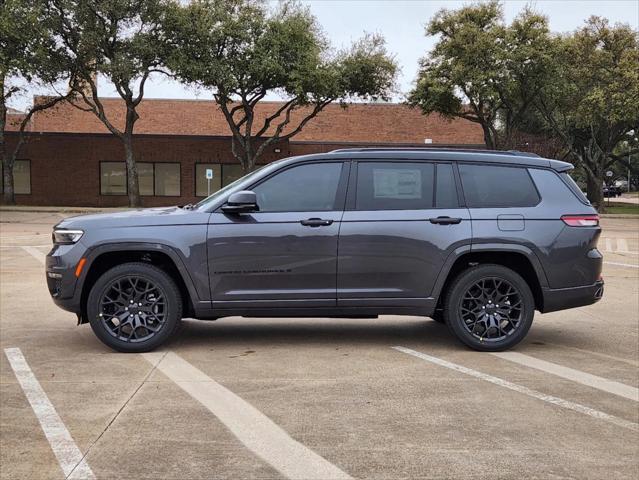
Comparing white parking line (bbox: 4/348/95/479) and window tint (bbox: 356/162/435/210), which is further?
window tint (bbox: 356/162/435/210)

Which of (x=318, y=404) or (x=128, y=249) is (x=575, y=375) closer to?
(x=318, y=404)

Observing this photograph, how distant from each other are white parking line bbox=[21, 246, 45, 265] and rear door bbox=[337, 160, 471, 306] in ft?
29.3

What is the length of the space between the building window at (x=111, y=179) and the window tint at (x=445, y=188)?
39132mm

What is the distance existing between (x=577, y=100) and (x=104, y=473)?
37179 millimetres

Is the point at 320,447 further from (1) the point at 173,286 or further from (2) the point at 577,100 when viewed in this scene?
(2) the point at 577,100

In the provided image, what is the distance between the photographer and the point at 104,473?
3.49 m

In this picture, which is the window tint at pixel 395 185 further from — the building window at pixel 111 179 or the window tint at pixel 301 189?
the building window at pixel 111 179

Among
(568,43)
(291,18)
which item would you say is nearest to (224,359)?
(291,18)

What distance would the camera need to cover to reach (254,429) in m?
4.12

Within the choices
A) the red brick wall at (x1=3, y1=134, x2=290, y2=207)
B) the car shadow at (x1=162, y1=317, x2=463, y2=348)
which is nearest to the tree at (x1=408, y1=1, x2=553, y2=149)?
the red brick wall at (x1=3, y1=134, x2=290, y2=207)

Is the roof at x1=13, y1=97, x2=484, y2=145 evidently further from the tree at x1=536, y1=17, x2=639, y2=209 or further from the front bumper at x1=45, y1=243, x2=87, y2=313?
the front bumper at x1=45, y1=243, x2=87, y2=313

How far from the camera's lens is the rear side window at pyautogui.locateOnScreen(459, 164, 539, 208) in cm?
620

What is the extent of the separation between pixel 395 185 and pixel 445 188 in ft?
1.55

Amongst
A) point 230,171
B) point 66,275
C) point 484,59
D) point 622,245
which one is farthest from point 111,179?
point 66,275
